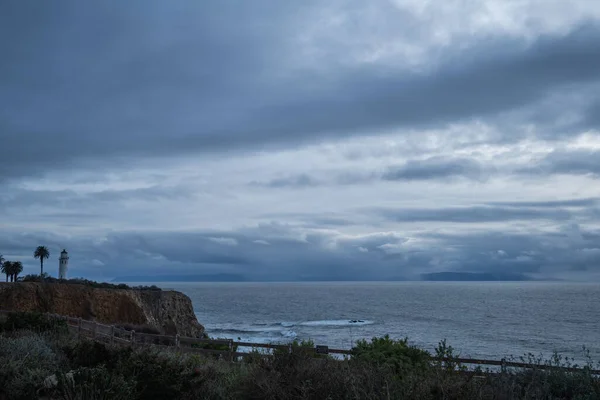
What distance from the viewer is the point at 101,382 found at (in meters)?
7.98

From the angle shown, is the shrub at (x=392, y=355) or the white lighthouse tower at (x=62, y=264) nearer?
the shrub at (x=392, y=355)

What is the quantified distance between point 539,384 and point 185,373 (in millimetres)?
5672

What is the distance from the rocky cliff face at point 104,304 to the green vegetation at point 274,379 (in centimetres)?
2828

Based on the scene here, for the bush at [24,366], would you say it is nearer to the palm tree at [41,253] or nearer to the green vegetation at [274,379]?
the green vegetation at [274,379]

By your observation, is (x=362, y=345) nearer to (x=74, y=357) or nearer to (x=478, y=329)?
(x=74, y=357)

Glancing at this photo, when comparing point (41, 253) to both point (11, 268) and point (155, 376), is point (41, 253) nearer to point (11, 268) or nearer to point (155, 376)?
point (11, 268)

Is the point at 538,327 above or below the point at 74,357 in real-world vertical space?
below

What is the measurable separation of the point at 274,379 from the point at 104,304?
36.7 metres

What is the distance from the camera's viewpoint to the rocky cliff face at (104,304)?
124ft

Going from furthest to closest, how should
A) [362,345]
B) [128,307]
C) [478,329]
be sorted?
[478,329]
[128,307]
[362,345]

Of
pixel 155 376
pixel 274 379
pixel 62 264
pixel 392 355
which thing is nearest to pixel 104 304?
pixel 62 264

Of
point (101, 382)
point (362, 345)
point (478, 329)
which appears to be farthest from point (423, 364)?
point (478, 329)

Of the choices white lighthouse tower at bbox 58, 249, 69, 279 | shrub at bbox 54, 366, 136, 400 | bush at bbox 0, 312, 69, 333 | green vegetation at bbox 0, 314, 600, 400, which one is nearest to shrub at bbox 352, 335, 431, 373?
green vegetation at bbox 0, 314, 600, 400

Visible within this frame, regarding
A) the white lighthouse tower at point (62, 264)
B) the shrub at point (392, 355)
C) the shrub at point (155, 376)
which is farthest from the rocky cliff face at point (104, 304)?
the shrub at point (392, 355)
